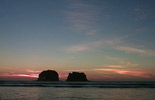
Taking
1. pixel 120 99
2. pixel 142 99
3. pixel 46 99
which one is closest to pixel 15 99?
pixel 46 99

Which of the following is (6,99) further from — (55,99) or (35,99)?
(55,99)

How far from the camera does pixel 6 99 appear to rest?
3188 cm

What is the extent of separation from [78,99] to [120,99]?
8161 millimetres

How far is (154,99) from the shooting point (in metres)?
32.1

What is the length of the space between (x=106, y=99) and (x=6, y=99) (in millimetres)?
18930

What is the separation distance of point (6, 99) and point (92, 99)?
16.2 m

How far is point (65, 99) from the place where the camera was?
32.0 metres

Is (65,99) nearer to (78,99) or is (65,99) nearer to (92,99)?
(78,99)

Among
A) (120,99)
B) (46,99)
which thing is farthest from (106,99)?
(46,99)

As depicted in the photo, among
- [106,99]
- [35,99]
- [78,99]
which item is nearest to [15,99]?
[35,99]

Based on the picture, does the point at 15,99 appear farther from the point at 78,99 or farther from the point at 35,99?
the point at 78,99

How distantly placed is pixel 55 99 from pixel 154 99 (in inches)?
736

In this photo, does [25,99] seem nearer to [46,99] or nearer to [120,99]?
[46,99]

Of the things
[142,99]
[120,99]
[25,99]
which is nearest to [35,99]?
[25,99]
